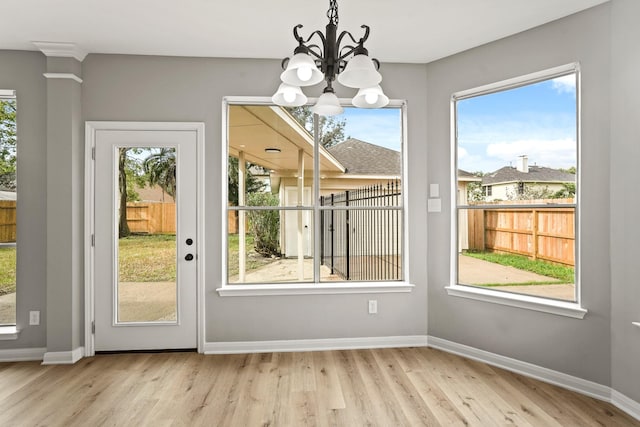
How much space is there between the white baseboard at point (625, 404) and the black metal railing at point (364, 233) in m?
1.79

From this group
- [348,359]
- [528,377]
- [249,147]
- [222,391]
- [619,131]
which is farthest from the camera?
[249,147]

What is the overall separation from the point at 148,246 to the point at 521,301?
10.6ft

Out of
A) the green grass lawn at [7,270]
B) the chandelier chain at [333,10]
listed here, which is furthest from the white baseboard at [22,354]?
the chandelier chain at [333,10]

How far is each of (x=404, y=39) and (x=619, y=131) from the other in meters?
1.69

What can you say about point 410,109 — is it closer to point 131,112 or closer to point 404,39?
point 404,39

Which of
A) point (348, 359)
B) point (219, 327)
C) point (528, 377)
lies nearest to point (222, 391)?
point (219, 327)

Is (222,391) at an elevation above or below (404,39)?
below

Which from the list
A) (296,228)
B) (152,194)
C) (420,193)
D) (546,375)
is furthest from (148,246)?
(546,375)

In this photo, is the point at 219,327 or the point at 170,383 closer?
the point at 170,383

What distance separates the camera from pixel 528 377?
9.86 feet

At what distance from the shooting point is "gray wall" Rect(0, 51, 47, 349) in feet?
11.1

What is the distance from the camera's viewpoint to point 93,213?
3.44 m

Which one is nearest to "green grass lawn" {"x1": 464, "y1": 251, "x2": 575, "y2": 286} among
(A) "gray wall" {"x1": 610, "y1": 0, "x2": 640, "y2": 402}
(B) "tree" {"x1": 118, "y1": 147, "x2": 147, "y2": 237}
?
(A) "gray wall" {"x1": 610, "y1": 0, "x2": 640, "y2": 402}

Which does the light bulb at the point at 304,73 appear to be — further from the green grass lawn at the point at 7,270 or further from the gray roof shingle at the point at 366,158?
the green grass lawn at the point at 7,270
